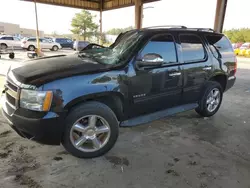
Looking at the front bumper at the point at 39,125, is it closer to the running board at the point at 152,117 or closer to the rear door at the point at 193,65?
the running board at the point at 152,117

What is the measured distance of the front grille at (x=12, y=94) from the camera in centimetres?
245

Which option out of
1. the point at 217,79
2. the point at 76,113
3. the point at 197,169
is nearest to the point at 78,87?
the point at 76,113

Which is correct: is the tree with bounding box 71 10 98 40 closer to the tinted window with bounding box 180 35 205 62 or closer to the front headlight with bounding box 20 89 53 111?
the tinted window with bounding box 180 35 205 62

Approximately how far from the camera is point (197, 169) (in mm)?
2621

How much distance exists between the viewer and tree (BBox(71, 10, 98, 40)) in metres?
50.8

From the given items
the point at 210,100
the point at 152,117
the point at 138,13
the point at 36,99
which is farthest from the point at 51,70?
the point at 138,13

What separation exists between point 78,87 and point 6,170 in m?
1.35

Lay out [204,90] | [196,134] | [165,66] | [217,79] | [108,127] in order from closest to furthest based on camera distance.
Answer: [108,127] < [165,66] < [196,134] < [204,90] < [217,79]

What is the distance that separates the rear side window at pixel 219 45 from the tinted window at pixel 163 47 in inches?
45.6

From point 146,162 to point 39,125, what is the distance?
1.46 m

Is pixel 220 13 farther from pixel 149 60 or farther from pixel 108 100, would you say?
pixel 108 100

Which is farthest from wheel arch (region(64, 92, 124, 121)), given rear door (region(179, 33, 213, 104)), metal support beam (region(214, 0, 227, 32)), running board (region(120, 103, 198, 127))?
metal support beam (region(214, 0, 227, 32))

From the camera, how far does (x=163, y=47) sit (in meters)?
3.33

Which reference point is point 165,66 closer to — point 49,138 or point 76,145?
point 76,145
